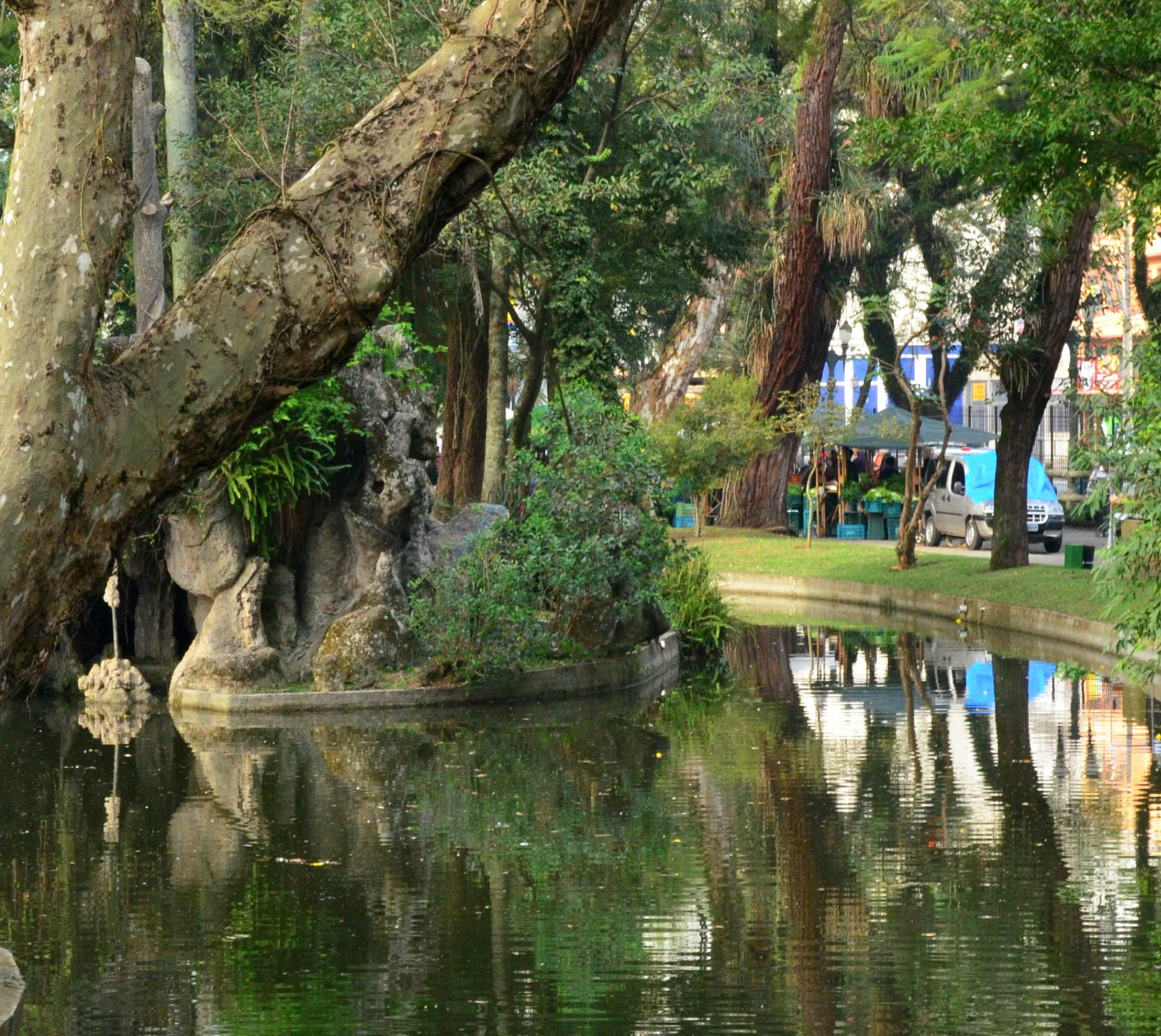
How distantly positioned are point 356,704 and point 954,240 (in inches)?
1295

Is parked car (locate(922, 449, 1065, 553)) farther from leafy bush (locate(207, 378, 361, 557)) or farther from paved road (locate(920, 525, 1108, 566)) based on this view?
leafy bush (locate(207, 378, 361, 557))

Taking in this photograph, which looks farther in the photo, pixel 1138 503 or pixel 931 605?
pixel 931 605

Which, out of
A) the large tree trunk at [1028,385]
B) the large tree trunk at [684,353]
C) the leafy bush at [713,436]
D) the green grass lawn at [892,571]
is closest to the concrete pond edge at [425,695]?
the green grass lawn at [892,571]

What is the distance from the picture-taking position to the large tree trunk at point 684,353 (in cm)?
3841

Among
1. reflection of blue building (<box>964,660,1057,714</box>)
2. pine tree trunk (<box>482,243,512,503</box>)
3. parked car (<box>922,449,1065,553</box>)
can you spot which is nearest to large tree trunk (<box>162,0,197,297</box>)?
pine tree trunk (<box>482,243,512,503</box>)

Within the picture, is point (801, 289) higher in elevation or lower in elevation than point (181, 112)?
lower

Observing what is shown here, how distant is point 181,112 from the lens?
78.0ft

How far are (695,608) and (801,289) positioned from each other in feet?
51.7

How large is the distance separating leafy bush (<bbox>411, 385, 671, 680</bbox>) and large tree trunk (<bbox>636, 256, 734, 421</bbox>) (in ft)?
62.8

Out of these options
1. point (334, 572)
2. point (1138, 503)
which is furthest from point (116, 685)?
point (1138, 503)

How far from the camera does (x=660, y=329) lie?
2047 inches

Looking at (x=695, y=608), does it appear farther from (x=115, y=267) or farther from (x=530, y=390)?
(x=115, y=267)

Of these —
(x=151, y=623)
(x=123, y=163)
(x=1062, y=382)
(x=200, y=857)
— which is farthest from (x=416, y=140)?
(x=1062, y=382)

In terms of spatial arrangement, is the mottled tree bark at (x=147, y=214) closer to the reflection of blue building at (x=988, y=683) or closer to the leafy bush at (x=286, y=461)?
the leafy bush at (x=286, y=461)
